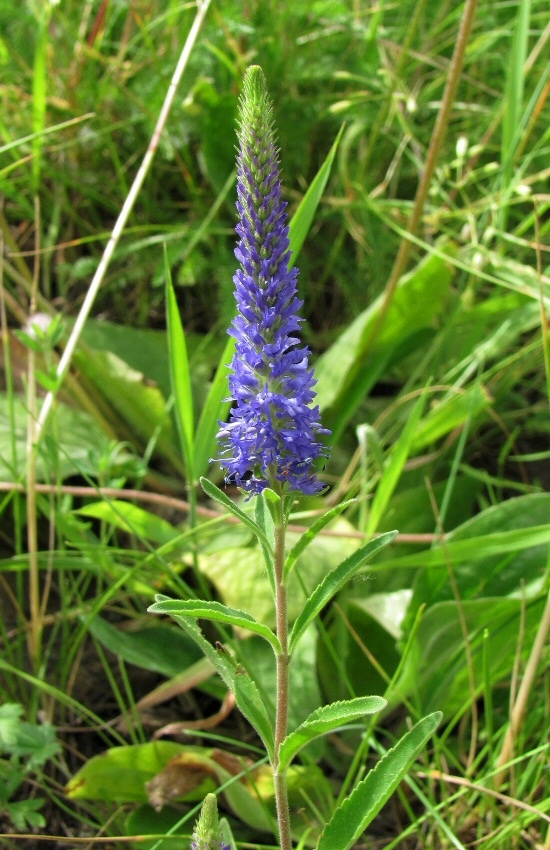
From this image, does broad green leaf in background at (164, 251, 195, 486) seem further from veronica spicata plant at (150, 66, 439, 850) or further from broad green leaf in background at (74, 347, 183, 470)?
veronica spicata plant at (150, 66, 439, 850)

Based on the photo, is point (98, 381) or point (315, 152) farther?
point (315, 152)

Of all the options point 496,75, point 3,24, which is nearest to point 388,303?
point 496,75

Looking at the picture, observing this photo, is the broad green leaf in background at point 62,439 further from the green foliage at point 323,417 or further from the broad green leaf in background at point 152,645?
the broad green leaf in background at point 152,645

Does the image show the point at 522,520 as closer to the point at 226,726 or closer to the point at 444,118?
the point at 226,726

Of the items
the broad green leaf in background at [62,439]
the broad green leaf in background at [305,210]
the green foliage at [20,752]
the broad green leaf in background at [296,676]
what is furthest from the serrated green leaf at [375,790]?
the broad green leaf in background at [62,439]

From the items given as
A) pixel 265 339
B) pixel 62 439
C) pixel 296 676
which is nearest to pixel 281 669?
pixel 265 339

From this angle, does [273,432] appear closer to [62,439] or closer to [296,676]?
[296,676]
